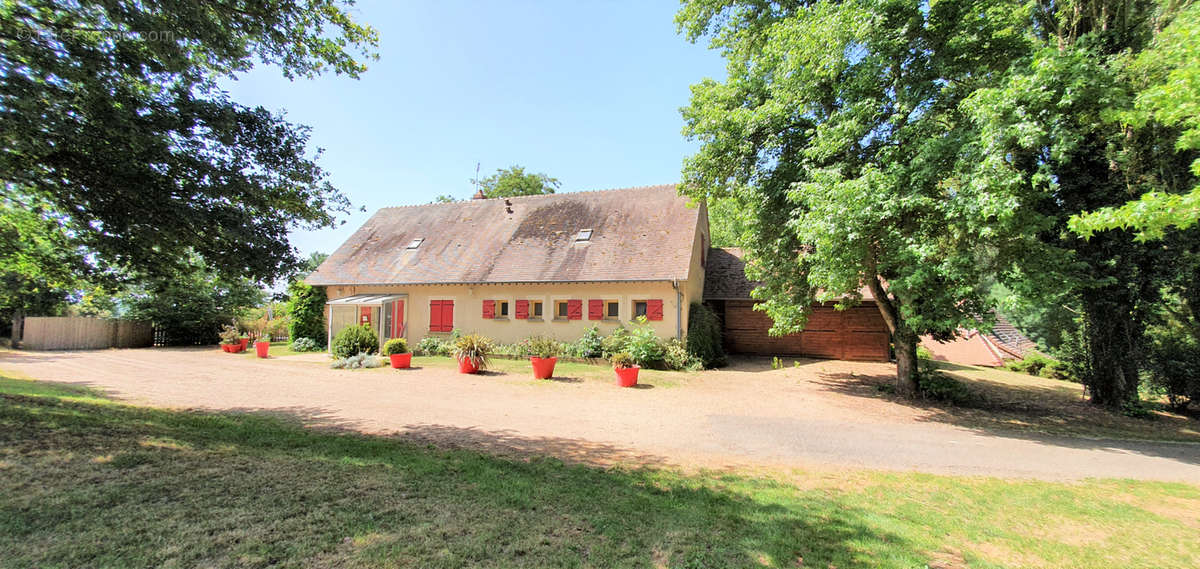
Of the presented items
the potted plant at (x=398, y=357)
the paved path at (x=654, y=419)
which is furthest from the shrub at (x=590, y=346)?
the potted plant at (x=398, y=357)

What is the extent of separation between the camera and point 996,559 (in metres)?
3.67

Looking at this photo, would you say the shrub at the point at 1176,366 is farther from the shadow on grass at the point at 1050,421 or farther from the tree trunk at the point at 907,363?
the tree trunk at the point at 907,363

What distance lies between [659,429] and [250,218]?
6486 millimetres

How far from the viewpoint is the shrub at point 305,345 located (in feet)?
62.6

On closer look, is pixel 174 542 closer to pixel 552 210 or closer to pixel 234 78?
pixel 234 78

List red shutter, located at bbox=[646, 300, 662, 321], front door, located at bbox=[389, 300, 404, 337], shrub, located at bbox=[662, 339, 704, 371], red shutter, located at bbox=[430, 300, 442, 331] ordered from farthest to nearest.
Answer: front door, located at bbox=[389, 300, 404, 337] < red shutter, located at bbox=[430, 300, 442, 331] < red shutter, located at bbox=[646, 300, 662, 321] < shrub, located at bbox=[662, 339, 704, 371]

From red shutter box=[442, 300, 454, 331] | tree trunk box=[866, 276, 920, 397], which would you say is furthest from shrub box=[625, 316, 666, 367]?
red shutter box=[442, 300, 454, 331]

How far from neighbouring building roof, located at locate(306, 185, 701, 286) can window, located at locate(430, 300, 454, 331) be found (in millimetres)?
955

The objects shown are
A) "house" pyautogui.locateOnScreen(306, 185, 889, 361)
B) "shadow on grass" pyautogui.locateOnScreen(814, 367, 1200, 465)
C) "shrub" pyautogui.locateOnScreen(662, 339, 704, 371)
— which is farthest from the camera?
"house" pyautogui.locateOnScreen(306, 185, 889, 361)

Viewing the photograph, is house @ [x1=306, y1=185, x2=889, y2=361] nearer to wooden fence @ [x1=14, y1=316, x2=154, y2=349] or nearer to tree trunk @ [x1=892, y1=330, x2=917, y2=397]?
tree trunk @ [x1=892, y1=330, x2=917, y2=397]

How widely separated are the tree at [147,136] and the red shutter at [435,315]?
12093 mm

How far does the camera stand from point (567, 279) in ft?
54.5

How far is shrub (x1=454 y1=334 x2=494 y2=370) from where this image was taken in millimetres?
13172

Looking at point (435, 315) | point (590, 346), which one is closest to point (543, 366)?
point (590, 346)
